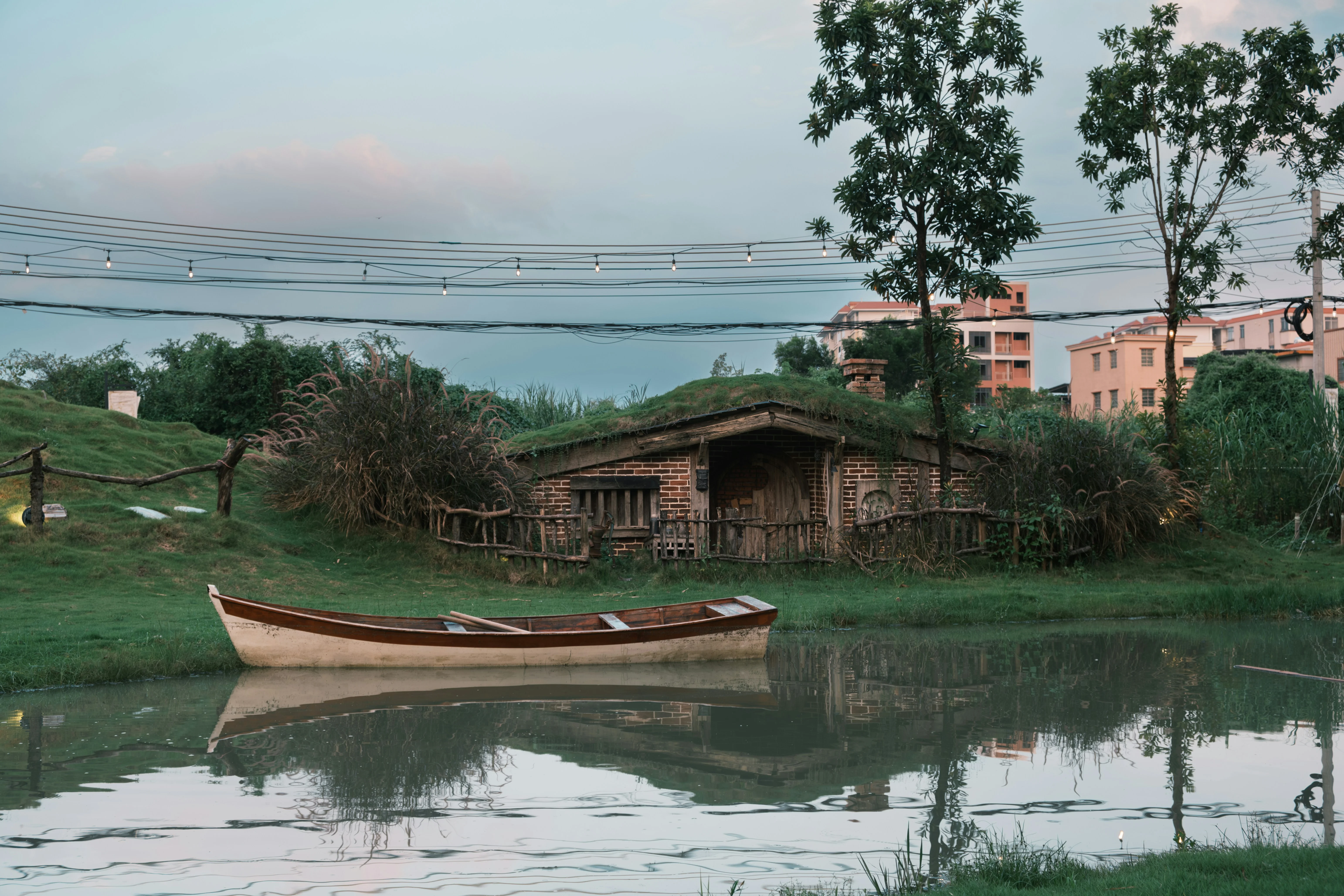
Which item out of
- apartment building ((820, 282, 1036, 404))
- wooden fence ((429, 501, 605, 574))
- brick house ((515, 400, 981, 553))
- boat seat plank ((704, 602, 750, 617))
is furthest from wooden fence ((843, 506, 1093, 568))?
apartment building ((820, 282, 1036, 404))

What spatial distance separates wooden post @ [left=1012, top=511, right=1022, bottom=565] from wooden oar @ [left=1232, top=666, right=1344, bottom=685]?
23.0ft

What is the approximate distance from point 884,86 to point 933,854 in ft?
53.2

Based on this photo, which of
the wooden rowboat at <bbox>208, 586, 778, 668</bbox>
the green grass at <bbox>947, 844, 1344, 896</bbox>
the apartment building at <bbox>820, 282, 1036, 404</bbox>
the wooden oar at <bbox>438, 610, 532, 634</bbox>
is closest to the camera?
the green grass at <bbox>947, 844, 1344, 896</bbox>

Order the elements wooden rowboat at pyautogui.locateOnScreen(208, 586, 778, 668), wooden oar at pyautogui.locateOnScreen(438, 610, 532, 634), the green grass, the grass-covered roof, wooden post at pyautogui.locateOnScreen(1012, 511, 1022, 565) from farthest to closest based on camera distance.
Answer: the grass-covered roof, wooden post at pyautogui.locateOnScreen(1012, 511, 1022, 565), wooden oar at pyautogui.locateOnScreen(438, 610, 532, 634), wooden rowboat at pyautogui.locateOnScreen(208, 586, 778, 668), the green grass

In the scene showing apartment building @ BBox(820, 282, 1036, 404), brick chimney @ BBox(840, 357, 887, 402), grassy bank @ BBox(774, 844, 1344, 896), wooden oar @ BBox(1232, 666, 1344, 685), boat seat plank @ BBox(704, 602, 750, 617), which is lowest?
wooden oar @ BBox(1232, 666, 1344, 685)

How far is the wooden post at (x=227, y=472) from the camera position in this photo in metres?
17.7

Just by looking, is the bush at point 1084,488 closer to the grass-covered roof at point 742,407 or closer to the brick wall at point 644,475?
the grass-covered roof at point 742,407

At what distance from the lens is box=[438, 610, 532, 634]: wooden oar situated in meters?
11.0

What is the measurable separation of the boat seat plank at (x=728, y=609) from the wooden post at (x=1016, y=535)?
773 cm

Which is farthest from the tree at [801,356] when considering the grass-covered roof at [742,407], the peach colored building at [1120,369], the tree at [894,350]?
the grass-covered roof at [742,407]

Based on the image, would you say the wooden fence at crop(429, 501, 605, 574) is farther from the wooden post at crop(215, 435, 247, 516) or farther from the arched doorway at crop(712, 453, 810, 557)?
the arched doorway at crop(712, 453, 810, 557)

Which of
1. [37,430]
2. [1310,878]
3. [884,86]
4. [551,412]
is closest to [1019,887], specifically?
[1310,878]

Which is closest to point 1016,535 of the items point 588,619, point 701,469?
point 701,469

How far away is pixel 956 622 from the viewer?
14016 mm
